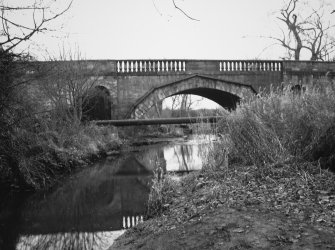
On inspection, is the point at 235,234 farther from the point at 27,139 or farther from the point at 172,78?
the point at 172,78

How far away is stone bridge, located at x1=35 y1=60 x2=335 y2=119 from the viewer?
17484mm

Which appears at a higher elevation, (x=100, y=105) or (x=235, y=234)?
(x=100, y=105)

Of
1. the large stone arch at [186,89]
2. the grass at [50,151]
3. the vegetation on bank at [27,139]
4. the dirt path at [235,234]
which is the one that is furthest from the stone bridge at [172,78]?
the dirt path at [235,234]

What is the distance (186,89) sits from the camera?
18.4m

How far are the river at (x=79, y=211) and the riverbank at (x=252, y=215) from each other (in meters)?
0.75

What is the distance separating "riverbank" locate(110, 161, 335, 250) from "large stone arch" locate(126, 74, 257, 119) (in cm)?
1269

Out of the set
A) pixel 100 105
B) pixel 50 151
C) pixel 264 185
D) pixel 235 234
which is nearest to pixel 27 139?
pixel 50 151

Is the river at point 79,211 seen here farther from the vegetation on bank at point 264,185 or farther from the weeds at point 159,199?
the vegetation on bank at point 264,185

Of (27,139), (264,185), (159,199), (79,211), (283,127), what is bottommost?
(79,211)

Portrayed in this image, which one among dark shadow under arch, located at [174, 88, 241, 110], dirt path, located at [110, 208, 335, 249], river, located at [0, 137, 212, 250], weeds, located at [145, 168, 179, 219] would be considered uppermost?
dark shadow under arch, located at [174, 88, 241, 110]

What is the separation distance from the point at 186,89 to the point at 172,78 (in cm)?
110

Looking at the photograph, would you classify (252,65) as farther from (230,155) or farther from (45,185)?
(45,185)

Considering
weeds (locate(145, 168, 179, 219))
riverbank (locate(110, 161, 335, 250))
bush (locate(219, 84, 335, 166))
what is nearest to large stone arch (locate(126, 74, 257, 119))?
bush (locate(219, 84, 335, 166))

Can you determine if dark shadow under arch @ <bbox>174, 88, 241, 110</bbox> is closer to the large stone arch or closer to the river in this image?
the large stone arch
